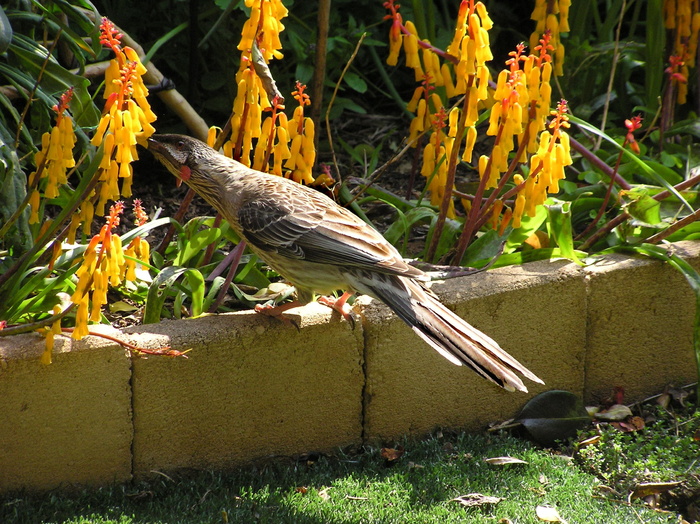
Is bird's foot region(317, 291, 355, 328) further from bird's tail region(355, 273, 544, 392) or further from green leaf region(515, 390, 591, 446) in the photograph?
green leaf region(515, 390, 591, 446)

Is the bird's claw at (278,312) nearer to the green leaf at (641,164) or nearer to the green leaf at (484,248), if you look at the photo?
the green leaf at (484,248)

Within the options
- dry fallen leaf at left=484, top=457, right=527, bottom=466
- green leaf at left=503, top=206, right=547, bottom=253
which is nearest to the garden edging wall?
green leaf at left=503, top=206, right=547, bottom=253

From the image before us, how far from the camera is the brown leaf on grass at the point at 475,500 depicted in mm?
4062

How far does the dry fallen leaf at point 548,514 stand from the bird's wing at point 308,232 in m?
1.27

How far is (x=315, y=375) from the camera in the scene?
14.5 ft

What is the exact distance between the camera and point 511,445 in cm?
456

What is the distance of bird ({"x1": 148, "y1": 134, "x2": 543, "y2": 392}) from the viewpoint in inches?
154

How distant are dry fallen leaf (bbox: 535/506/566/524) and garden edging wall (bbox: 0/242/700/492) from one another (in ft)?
2.76

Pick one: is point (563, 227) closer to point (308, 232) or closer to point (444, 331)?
point (444, 331)

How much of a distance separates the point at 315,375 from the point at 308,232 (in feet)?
2.35

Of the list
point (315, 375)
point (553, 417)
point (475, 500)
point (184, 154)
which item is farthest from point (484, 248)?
point (184, 154)

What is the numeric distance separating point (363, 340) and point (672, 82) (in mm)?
2865

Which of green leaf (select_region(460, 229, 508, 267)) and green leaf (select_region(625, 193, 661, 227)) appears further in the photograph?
green leaf (select_region(460, 229, 508, 267))

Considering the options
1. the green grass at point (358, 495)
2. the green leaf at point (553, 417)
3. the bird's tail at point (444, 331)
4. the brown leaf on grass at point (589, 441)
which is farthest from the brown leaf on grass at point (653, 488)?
the bird's tail at point (444, 331)
